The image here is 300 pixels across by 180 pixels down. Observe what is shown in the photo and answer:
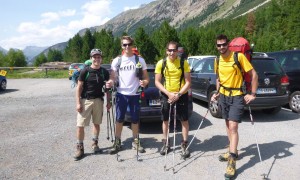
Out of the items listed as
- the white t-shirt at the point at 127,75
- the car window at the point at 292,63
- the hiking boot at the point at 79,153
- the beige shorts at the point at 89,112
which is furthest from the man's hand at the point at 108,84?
the car window at the point at 292,63

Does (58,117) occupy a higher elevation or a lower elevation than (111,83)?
lower

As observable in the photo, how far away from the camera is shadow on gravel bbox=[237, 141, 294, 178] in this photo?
475cm

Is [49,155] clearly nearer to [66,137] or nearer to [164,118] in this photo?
[66,137]

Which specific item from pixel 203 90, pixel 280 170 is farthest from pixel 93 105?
pixel 203 90

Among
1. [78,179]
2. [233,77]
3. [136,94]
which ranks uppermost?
[233,77]

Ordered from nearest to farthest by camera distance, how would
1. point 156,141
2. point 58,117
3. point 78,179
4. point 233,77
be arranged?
point 78,179
point 233,77
point 156,141
point 58,117

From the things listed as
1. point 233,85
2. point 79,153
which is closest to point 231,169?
point 233,85

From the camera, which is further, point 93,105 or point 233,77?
point 93,105

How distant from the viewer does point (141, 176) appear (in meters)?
4.49

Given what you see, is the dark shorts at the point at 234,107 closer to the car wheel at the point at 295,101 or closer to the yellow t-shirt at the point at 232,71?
the yellow t-shirt at the point at 232,71

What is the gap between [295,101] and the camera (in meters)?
8.86

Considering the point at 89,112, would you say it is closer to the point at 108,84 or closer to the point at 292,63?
the point at 108,84

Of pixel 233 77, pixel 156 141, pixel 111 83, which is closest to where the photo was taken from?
pixel 233 77

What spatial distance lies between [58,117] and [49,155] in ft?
11.6
